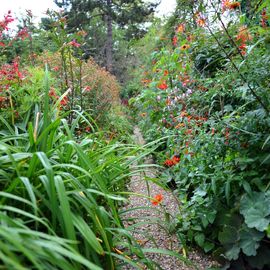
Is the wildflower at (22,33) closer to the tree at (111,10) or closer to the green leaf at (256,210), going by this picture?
the green leaf at (256,210)

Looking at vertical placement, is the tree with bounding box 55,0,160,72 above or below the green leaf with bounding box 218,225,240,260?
above

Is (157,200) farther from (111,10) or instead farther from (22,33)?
(111,10)

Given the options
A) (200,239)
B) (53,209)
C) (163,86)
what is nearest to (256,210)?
(200,239)

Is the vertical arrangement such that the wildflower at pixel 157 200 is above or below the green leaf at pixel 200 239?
above

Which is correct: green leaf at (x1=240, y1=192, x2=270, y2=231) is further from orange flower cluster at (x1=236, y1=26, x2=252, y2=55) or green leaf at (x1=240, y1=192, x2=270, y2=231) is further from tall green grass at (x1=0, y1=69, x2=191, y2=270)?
orange flower cluster at (x1=236, y1=26, x2=252, y2=55)

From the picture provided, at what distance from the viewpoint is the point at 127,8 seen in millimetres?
11984

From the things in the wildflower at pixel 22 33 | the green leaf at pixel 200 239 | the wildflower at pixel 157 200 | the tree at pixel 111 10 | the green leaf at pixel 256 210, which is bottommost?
the green leaf at pixel 200 239

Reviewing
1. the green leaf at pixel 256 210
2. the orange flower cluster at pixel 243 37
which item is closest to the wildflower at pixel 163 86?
the orange flower cluster at pixel 243 37

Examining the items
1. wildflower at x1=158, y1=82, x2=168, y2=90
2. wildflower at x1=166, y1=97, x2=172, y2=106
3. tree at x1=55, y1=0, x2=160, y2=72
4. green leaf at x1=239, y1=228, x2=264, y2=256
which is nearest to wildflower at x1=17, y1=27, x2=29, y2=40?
wildflower at x1=166, y1=97, x2=172, y2=106

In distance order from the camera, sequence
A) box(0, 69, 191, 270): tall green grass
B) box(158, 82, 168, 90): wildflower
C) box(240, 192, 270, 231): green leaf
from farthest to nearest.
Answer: box(158, 82, 168, 90): wildflower
box(240, 192, 270, 231): green leaf
box(0, 69, 191, 270): tall green grass

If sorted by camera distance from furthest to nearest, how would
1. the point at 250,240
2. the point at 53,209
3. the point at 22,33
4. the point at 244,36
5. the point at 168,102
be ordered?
the point at 168,102, the point at 22,33, the point at 244,36, the point at 250,240, the point at 53,209

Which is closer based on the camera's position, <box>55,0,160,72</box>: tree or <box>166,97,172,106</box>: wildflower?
<box>166,97,172,106</box>: wildflower

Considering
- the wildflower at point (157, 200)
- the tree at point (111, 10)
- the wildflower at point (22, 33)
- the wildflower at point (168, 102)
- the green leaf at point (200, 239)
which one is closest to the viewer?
the wildflower at point (157, 200)

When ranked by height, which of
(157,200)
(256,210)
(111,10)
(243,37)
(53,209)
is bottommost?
(256,210)
